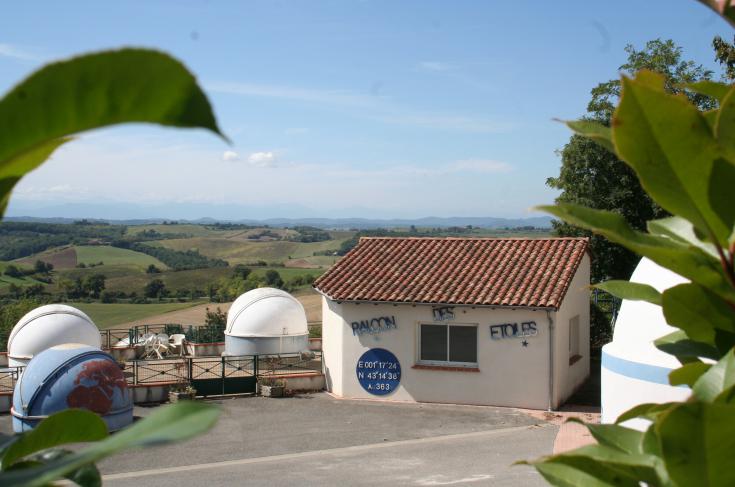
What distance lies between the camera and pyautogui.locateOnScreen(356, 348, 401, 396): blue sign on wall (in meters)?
21.2

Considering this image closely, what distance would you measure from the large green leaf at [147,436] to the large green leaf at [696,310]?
1068mm

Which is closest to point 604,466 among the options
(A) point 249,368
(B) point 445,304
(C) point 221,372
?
(B) point 445,304

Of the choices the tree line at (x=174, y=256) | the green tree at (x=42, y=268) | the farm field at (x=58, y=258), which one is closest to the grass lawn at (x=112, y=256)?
the farm field at (x=58, y=258)

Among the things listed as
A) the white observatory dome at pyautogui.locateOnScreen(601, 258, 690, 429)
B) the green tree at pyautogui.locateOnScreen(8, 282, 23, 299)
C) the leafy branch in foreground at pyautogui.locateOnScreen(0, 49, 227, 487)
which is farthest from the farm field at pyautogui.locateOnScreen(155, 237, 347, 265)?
the leafy branch in foreground at pyautogui.locateOnScreen(0, 49, 227, 487)

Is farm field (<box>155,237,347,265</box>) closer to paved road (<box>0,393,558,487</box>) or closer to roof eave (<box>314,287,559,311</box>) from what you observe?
roof eave (<box>314,287,559,311</box>)

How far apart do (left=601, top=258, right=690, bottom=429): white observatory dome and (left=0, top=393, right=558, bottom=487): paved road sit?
3.20m

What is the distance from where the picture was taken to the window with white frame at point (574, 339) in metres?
22.2

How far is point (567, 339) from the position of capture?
70.0ft

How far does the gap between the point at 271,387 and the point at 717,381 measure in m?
Result: 21.5

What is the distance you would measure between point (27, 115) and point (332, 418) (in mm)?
19274

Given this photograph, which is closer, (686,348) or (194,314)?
(686,348)

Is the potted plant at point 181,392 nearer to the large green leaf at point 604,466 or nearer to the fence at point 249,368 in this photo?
the fence at point 249,368

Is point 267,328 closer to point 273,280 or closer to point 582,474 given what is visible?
point 582,474

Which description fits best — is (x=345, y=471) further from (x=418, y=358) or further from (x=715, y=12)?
(x=715, y=12)
